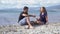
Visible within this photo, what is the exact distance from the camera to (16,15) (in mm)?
2824

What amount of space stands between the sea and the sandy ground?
0.06m

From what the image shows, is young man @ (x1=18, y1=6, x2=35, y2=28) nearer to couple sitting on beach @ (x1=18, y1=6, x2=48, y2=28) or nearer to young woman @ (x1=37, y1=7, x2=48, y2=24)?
couple sitting on beach @ (x1=18, y1=6, x2=48, y2=28)

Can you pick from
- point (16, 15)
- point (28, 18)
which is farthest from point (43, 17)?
point (16, 15)

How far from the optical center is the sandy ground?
2715 millimetres

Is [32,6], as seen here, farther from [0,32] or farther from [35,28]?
[0,32]

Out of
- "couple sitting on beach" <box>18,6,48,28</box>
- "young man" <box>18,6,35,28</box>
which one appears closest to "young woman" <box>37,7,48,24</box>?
"couple sitting on beach" <box>18,6,48,28</box>

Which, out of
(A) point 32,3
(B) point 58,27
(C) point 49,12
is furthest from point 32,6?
(B) point 58,27

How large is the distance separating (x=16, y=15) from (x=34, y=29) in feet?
0.95

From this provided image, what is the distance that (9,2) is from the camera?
113 inches

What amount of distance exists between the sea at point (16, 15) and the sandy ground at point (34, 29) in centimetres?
6

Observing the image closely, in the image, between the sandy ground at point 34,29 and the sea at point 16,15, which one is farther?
the sea at point 16,15

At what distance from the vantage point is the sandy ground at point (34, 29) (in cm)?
271

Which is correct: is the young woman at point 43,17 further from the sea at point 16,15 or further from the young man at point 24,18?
the young man at point 24,18

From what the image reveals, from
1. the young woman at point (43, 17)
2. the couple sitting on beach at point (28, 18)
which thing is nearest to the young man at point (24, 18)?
the couple sitting on beach at point (28, 18)
